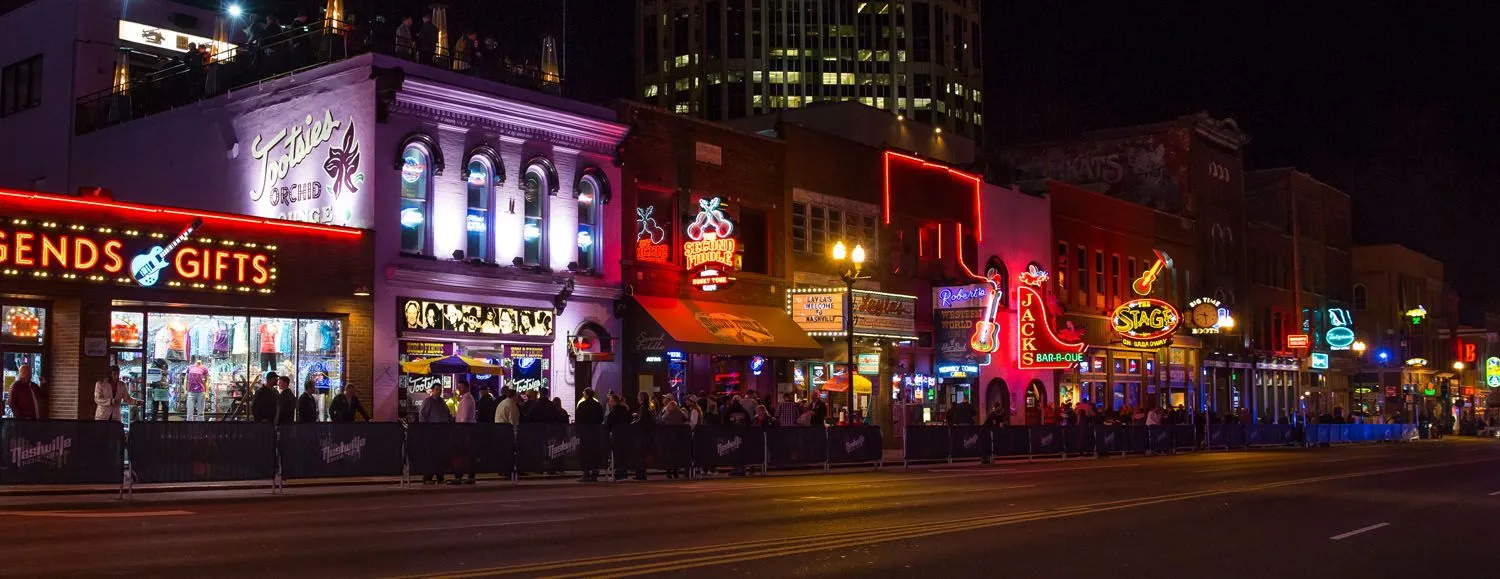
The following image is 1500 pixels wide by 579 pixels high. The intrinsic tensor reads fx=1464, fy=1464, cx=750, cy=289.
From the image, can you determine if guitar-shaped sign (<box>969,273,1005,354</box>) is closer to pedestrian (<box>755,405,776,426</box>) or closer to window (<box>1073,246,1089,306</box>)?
window (<box>1073,246,1089,306</box>)

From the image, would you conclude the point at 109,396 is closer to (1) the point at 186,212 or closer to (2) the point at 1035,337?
(1) the point at 186,212

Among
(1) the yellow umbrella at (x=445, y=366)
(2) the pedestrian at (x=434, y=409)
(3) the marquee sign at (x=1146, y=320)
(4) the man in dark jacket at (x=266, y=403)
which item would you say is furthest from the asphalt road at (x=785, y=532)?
(3) the marquee sign at (x=1146, y=320)

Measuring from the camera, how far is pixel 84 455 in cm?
2086

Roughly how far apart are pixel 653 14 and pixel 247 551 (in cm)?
13520

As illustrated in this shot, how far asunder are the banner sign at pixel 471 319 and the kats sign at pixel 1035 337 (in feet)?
68.9

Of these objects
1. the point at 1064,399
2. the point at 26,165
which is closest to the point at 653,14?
the point at 1064,399

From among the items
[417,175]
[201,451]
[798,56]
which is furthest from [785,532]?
[798,56]

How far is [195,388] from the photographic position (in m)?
28.4

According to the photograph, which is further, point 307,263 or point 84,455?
point 307,263

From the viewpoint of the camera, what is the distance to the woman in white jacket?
80.5 feet

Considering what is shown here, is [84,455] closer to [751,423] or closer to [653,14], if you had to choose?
[751,423]

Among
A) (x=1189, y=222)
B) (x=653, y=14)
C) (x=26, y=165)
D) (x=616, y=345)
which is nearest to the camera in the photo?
(x=616, y=345)

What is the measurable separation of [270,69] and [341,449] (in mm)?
13249

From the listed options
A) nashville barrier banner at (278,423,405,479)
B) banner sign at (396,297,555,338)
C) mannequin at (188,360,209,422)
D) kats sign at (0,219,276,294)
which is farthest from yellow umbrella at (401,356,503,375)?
nashville barrier banner at (278,423,405,479)
